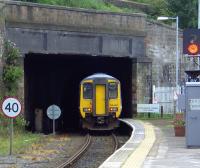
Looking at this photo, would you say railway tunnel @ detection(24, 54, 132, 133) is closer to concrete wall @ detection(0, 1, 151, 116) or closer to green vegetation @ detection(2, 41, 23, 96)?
concrete wall @ detection(0, 1, 151, 116)

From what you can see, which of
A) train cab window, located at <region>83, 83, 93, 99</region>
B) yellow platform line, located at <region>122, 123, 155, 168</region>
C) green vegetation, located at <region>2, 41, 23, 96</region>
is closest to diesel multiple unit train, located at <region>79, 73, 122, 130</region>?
train cab window, located at <region>83, 83, 93, 99</region>

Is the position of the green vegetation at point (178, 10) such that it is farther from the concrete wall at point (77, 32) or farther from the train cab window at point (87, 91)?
the train cab window at point (87, 91)

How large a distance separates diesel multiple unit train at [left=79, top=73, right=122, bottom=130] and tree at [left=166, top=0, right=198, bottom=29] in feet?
91.8

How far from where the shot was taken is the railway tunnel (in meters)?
45.0

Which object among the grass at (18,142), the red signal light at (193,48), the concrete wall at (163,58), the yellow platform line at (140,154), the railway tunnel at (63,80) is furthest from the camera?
the railway tunnel at (63,80)

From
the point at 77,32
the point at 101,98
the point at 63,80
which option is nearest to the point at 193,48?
the point at 101,98

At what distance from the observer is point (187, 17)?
6550 centimetres

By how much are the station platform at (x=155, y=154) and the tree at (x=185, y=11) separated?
128ft

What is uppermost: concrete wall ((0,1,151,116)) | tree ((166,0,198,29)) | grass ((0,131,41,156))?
tree ((166,0,198,29))

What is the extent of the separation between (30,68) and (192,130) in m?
27.1

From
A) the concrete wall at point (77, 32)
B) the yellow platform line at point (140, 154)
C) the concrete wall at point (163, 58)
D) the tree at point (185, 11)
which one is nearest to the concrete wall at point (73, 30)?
the concrete wall at point (77, 32)

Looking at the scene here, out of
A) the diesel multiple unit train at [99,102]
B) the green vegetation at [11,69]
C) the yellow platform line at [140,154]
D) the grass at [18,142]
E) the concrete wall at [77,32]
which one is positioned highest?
the concrete wall at [77,32]

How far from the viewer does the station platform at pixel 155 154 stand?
1661cm

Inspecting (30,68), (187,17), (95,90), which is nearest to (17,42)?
(95,90)
